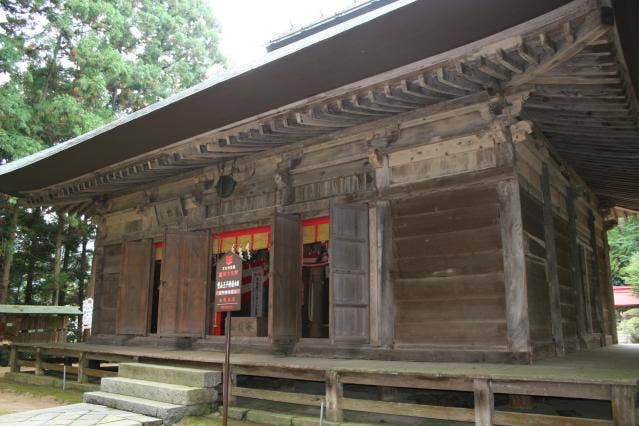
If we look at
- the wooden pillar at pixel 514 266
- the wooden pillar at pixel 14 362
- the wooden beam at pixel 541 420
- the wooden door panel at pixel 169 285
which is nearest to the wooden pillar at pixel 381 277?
the wooden pillar at pixel 514 266

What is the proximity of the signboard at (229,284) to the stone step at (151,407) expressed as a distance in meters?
1.47

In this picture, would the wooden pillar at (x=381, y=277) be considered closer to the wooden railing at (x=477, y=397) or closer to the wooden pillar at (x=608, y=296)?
the wooden railing at (x=477, y=397)

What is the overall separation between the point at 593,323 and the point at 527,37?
7.06 meters

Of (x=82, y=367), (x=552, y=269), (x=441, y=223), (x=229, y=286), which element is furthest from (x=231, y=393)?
(x=552, y=269)

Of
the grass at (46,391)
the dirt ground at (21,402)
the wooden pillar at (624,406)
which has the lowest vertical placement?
the dirt ground at (21,402)

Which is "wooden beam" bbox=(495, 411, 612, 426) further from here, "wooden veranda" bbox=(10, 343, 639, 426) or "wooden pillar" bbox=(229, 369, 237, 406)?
"wooden pillar" bbox=(229, 369, 237, 406)

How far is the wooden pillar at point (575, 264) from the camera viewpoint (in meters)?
7.93

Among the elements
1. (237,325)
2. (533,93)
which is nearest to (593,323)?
(533,93)

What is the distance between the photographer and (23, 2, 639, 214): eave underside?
425 centimetres

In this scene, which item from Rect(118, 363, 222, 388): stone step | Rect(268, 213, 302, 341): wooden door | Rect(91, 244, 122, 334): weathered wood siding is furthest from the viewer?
Rect(91, 244, 122, 334): weathered wood siding

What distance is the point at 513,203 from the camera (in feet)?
18.2

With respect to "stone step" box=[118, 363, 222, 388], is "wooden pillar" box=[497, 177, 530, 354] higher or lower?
higher

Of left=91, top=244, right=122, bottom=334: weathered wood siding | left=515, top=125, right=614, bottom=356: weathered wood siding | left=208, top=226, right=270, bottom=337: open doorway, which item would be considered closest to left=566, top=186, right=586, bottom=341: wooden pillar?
left=515, top=125, right=614, bottom=356: weathered wood siding

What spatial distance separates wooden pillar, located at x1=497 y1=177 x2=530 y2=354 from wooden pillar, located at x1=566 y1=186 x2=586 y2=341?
305cm
